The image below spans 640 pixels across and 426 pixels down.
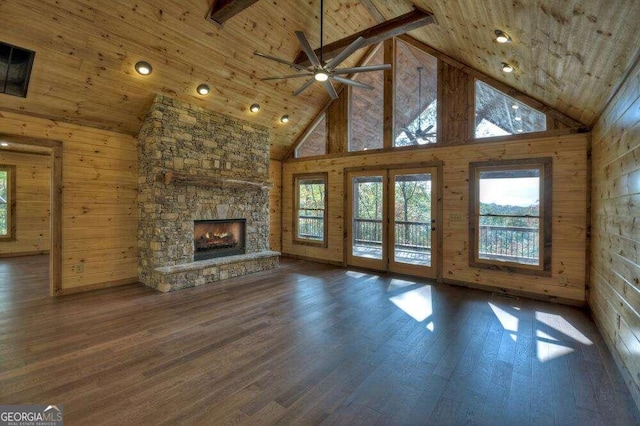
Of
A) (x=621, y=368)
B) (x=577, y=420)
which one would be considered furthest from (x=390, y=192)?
(x=577, y=420)

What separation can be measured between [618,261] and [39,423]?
15.6ft

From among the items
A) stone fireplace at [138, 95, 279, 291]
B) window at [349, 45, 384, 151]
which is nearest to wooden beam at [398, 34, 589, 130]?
window at [349, 45, 384, 151]

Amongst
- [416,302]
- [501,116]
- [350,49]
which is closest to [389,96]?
[501,116]

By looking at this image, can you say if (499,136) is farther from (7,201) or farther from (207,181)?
(7,201)

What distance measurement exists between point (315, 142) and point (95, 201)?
15.0 ft

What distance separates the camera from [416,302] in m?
4.37

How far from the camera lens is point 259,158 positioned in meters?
6.63

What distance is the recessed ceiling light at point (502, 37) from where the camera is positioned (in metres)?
3.29

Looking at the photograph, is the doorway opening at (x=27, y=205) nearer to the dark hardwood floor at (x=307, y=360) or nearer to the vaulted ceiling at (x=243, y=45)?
the vaulted ceiling at (x=243, y=45)

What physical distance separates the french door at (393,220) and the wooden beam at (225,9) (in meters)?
3.68

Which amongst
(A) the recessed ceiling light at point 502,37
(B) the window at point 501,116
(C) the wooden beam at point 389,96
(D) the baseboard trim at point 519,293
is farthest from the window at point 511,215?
(A) the recessed ceiling light at point 502,37

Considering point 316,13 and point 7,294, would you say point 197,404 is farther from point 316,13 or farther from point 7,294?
point 316,13

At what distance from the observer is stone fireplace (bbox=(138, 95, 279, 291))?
5.01 meters

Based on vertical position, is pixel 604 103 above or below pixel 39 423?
above
